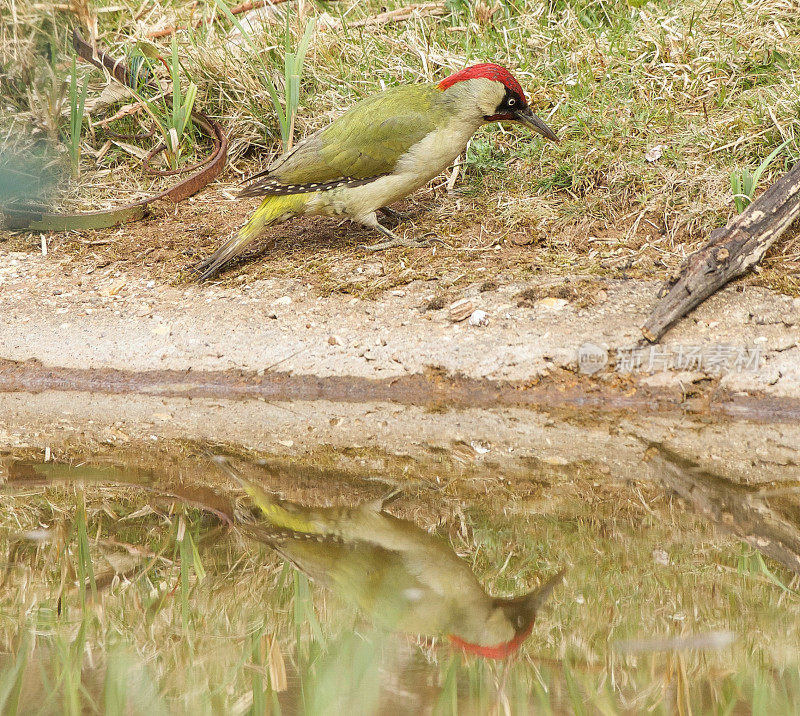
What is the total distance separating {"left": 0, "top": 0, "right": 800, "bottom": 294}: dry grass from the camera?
470 cm

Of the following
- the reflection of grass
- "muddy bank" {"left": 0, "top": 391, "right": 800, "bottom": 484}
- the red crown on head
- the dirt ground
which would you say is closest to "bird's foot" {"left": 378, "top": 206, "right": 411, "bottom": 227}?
the dirt ground

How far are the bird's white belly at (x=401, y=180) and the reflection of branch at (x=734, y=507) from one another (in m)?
2.06

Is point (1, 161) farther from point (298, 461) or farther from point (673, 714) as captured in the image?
point (673, 714)

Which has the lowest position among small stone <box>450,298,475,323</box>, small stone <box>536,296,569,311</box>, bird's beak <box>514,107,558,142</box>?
small stone <box>450,298,475,323</box>

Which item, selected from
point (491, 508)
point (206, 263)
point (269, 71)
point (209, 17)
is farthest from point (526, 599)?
point (209, 17)

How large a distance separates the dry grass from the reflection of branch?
4.48 ft

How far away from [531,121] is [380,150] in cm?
84

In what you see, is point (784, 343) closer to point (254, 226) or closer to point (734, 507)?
point (734, 507)

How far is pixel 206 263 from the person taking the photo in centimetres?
476

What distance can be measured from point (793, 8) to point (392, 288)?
3119 millimetres

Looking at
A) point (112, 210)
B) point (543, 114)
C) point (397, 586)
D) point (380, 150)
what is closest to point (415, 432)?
point (397, 586)

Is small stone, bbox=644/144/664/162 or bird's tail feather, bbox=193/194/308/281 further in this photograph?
small stone, bbox=644/144/664/162

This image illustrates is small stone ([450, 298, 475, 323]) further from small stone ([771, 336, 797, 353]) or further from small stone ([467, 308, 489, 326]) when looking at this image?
small stone ([771, 336, 797, 353])

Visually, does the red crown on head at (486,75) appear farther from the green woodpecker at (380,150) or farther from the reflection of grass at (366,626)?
the reflection of grass at (366,626)
